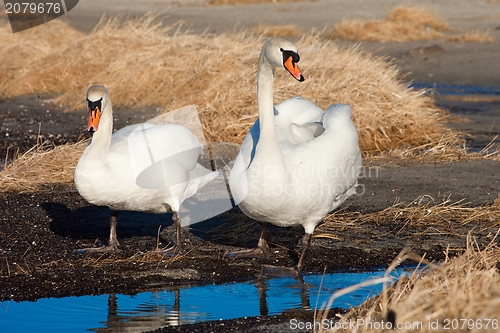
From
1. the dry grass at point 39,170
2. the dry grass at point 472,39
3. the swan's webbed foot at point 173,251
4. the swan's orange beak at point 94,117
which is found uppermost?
the swan's orange beak at point 94,117

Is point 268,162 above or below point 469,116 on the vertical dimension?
above

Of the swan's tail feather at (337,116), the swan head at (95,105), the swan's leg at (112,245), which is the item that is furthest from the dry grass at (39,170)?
the swan's tail feather at (337,116)

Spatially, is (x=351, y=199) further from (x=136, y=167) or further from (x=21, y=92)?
(x=21, y=92)

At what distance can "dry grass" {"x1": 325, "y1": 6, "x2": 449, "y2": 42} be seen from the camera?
2156 centimetres

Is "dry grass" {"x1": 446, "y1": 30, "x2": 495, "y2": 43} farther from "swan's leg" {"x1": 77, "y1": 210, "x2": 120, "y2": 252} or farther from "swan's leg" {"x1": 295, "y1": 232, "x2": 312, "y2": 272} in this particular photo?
"swan's leg" {"x1": 77, "y1": 210, "x2": 120, "y2": 252}

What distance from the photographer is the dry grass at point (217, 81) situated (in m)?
9.09

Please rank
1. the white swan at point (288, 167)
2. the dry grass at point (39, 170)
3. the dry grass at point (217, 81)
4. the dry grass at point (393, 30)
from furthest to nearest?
the dry grass at point (393, 30) < the dry grass at point (217, 81) < the dry grass at point (39, 170) < the white swan at point (288, 167)

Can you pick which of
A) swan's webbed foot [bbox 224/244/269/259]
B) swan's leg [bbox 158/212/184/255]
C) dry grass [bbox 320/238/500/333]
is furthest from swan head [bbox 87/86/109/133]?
dry grass [bbox 320/238/500/333]

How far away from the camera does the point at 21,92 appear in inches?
541

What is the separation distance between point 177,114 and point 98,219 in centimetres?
314

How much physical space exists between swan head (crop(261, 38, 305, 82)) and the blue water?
4.59 feet

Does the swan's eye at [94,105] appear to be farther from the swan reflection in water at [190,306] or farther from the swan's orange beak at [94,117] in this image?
the swan reflection in water at [190,306]

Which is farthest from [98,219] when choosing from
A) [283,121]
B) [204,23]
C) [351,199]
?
[204,23]

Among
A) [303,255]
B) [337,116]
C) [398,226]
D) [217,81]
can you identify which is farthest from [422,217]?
[217,81]
